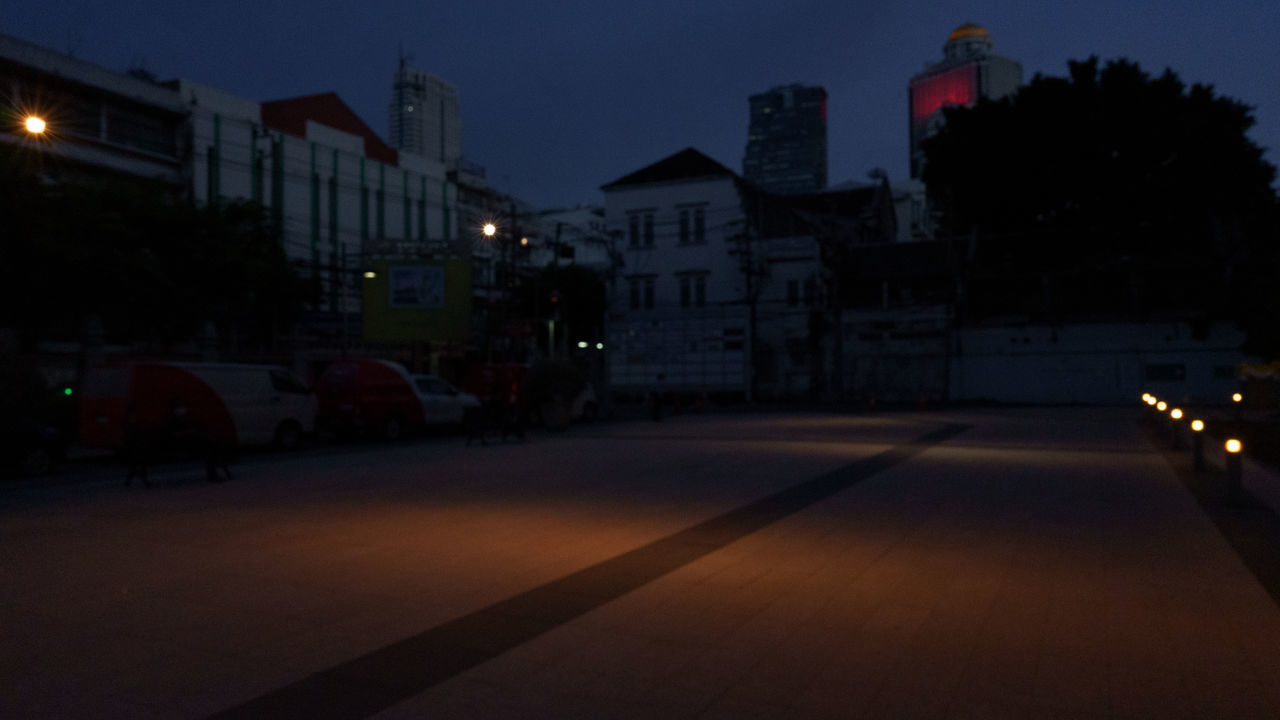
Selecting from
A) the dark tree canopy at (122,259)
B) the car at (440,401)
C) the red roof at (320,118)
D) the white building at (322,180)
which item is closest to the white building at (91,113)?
the white building at (322,180)

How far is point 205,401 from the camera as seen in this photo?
678 inches

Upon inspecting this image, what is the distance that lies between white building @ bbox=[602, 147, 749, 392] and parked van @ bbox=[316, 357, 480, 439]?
27.2 metres

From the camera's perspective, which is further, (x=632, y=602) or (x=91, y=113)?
(x=91, y=113)

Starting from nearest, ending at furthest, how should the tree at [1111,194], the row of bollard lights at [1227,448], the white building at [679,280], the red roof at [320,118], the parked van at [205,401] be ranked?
the row of bollard lights at [1227,448], the parked van at [205,401], the tree at [1111,194], the white building at [679,280], the red roof at [320,118]

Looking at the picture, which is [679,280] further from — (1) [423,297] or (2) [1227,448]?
(2) [1227,448]

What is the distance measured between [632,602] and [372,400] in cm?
1694

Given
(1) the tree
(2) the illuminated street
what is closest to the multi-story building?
(2) the illuminated street

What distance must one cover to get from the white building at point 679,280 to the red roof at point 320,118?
1772 centimetres

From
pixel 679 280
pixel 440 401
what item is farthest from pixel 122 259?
pixel 679 280

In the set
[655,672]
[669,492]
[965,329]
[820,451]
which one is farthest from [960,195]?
[655,672]

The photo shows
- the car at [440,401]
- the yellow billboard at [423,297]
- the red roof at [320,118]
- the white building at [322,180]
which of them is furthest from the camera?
the red roof at [320,118]

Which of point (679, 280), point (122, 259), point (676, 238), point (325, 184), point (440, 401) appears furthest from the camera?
point (325, 184)

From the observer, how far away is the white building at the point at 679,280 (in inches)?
1933

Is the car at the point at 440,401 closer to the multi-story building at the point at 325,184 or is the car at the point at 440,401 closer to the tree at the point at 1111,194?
the multi-story building at the point at 325,184
